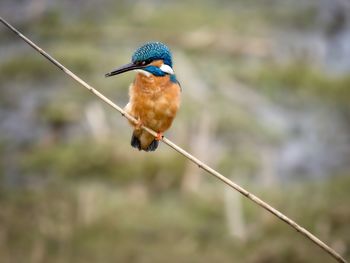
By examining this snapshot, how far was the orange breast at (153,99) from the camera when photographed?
182 inches

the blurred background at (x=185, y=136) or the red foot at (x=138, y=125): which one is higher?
the blurred background at (x=185, y=136)

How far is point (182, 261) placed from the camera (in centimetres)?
758

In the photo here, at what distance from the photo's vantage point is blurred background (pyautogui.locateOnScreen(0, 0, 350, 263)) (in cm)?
797

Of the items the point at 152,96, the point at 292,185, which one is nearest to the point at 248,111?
the point at 292,185

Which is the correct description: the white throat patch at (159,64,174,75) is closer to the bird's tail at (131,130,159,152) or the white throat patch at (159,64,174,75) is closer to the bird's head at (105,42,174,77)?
the bird's head at (105,42,174,77)

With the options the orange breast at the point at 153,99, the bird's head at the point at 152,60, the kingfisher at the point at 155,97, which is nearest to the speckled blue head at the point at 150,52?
the bird's head at the point at 152,60

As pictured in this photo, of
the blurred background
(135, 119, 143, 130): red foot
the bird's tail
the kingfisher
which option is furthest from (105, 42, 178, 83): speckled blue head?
the blurred background

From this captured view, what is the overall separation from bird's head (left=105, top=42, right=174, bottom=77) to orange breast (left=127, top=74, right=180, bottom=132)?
0.08m

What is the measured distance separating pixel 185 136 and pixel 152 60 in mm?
5158

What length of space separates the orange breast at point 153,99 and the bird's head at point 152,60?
0.27ft

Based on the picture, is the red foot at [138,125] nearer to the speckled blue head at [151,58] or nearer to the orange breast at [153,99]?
the orange breast at [153,99]

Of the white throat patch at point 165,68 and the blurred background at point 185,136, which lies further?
the blurred background at point 185,136

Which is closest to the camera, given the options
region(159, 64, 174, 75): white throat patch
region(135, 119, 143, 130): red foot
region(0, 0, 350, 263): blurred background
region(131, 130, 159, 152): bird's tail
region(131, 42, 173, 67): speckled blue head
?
region(131, 42, 173, 67): speckled blue head

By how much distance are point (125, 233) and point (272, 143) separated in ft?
9.14
